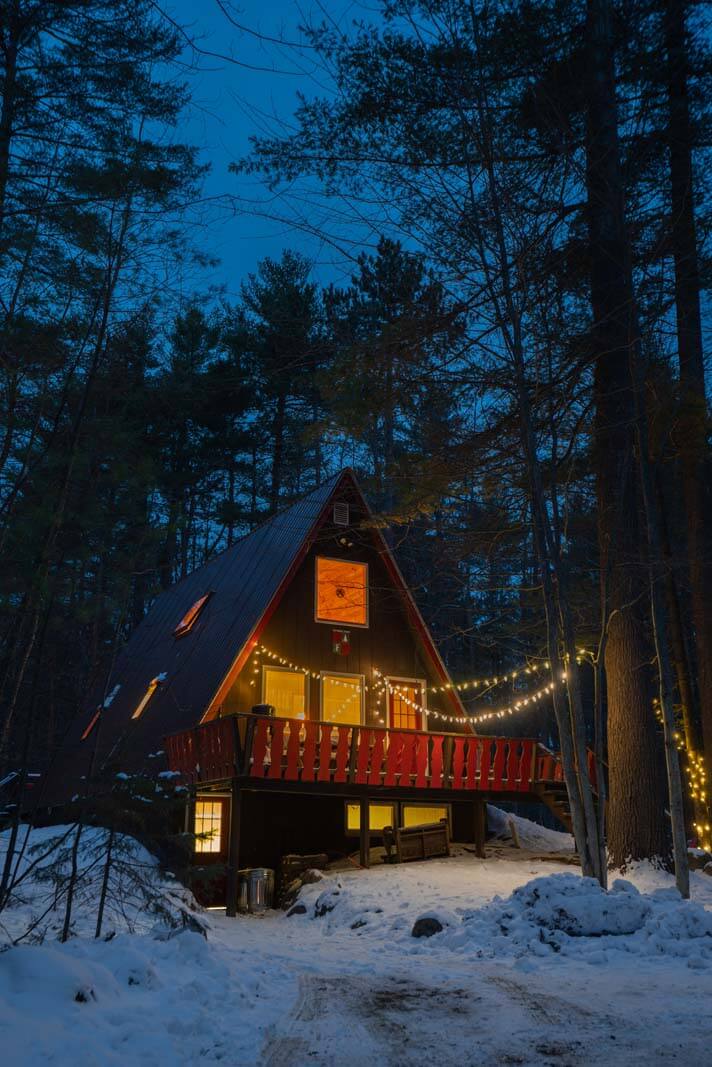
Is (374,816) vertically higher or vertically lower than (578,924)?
lower

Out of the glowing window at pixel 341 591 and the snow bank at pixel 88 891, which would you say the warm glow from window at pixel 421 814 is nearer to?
the glowing window at pixel 341 591

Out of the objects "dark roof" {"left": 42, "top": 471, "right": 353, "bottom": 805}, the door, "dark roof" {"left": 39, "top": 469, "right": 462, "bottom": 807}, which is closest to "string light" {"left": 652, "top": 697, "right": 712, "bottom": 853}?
"dark roof" {"left": 39, "top": 469, "right": 462, "bottom": 807}

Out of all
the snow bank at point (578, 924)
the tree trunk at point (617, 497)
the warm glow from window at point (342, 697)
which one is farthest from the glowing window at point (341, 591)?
the snow bank at point (578, 924)

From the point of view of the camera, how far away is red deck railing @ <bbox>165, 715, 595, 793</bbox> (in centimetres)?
1351

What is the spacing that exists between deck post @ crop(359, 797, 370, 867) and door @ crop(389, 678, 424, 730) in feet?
10.1

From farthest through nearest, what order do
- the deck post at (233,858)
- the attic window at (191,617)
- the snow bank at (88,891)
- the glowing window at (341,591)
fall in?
the attic window at (191,617), the glowing window at (341,591), the deck post at (233,858), the snow bank at (88,891)

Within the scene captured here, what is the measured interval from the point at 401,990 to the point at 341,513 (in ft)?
39.9

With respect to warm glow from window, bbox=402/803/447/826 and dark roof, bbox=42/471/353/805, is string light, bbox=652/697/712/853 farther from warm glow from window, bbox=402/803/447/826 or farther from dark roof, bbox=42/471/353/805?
dark roof, bbox=42/471/353/805

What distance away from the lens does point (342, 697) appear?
17625mm

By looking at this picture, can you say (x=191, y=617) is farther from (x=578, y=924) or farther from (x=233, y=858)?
(x=578, y=924)

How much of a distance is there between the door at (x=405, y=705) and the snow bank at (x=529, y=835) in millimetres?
2874

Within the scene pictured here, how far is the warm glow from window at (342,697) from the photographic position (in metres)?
17.3

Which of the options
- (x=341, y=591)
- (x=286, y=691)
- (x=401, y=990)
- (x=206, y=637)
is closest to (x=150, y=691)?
(x=206, y=637)

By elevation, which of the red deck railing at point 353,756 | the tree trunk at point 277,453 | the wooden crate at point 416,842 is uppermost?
the tree trunk at point 277,453
